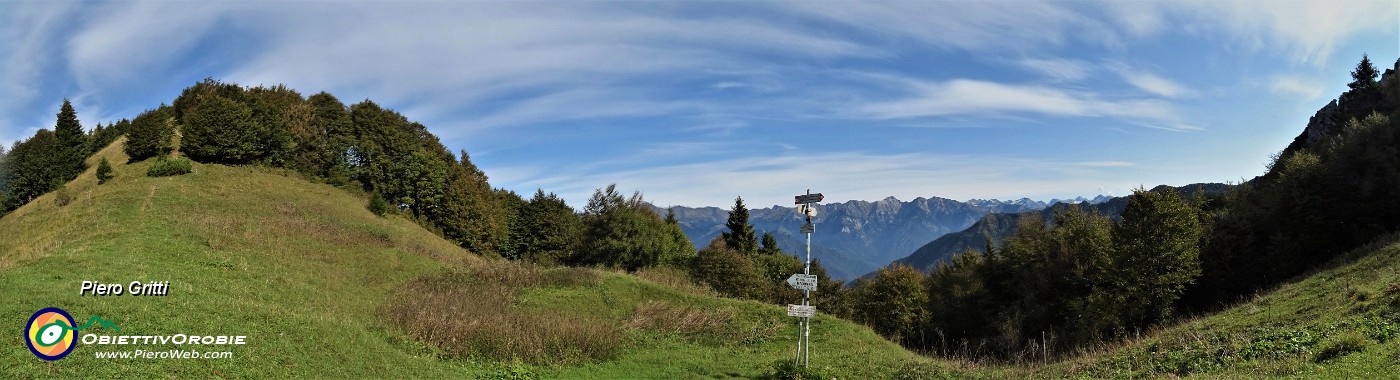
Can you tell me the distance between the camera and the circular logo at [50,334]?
10.2 m

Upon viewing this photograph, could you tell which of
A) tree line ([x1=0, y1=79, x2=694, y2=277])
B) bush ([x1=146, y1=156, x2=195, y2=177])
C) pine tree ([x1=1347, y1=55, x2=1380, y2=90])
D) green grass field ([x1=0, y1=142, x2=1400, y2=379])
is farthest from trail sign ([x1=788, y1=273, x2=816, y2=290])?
pine tree ([x1=1347, y1=55, x2=1380, y2=90])

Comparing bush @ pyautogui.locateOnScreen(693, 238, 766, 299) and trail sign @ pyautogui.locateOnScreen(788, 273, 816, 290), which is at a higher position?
trail sign @ pyautogui.locateOnScreen(788, 273, 816, 290)

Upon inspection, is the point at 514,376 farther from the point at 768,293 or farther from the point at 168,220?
the point at 768,293

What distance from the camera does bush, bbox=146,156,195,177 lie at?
37.6 m

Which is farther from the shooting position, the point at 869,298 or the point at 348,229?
the point at 869,298

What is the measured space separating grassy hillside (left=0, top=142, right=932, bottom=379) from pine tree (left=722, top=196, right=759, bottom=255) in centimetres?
3626

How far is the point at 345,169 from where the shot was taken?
5712 centimetres

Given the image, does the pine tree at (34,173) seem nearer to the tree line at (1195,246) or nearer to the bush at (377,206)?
the bush at (377,206)

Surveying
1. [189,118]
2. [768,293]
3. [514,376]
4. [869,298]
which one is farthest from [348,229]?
[869,298]

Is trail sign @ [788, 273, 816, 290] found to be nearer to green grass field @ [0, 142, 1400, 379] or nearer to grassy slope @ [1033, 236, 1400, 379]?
green grass field @ [0, 142, 1400, 379]

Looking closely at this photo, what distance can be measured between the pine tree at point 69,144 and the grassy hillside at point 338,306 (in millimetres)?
23811

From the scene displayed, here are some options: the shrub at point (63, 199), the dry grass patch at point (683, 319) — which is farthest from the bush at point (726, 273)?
the shrub at point (63, 199)

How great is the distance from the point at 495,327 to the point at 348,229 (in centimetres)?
2312

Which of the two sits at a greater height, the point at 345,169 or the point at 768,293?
the point at 345,169
